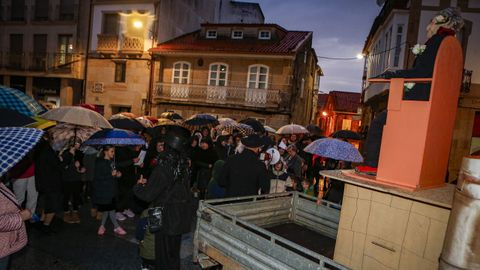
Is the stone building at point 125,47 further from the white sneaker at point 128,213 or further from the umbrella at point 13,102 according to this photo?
the umbrella at point 13,102

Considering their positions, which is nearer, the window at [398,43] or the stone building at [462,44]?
the stone building at [462,44]

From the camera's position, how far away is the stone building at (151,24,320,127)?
20969 mm

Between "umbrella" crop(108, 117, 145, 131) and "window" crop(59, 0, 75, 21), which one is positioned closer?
"umbrella" crop(108, 117, 145, 131)

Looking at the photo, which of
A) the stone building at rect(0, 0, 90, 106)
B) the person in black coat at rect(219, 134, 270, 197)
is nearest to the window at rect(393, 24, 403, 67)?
the person in black coat at rect(219, 134, 270, 197)

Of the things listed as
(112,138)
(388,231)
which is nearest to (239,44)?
(112,138)

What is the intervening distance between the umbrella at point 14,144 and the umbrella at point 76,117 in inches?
183

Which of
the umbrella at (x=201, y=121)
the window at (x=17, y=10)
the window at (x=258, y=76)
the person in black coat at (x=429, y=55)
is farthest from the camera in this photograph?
the window at (x=17, y=10)

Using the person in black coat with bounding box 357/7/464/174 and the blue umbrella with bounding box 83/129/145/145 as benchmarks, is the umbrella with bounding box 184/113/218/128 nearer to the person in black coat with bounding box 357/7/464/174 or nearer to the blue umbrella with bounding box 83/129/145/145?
the blue umbrella with bounding box 83/129/145/145

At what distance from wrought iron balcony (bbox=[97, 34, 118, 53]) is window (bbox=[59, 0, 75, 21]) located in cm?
346

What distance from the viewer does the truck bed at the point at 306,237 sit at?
421cm

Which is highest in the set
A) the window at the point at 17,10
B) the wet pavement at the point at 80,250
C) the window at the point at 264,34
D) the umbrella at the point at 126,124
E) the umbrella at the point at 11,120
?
the window at the point at 17,10

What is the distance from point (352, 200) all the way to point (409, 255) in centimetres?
70

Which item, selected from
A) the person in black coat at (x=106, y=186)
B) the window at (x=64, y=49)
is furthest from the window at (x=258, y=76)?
the person in black coat at (x=106, y=186)

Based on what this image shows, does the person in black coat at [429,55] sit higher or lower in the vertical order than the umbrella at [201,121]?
higher
